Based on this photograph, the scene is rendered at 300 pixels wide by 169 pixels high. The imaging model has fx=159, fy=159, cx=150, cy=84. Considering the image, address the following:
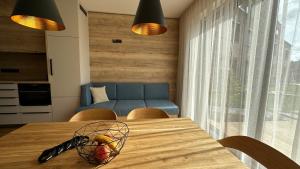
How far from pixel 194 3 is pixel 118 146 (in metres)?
3.17

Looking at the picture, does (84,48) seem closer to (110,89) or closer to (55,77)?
(55,77)

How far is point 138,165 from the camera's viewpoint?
81cm

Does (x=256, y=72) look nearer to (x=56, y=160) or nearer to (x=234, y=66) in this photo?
(x=234, y=66)

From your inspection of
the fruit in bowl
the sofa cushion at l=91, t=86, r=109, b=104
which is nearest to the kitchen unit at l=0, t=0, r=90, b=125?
the sofa cushion at l=91, t=86, r=109, b=104

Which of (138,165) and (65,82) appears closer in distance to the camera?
(138,165)

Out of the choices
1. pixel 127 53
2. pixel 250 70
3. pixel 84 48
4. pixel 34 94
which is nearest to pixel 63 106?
pixel 34 94

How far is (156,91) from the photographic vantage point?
404 centimetres

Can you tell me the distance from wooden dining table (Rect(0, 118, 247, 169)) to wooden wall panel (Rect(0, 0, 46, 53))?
254 centimetres

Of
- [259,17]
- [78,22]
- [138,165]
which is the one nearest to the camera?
[138,165]

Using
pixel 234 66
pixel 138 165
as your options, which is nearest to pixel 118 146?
pixel 138 165

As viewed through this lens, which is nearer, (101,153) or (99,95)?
(101,153)

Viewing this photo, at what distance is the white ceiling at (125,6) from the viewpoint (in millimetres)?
3234

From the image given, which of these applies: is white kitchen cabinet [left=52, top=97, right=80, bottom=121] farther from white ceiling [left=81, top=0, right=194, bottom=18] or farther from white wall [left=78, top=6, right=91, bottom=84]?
white ceiling [left=81, top=0, right=194, bottom=18]

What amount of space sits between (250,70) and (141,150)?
1.46 metres
